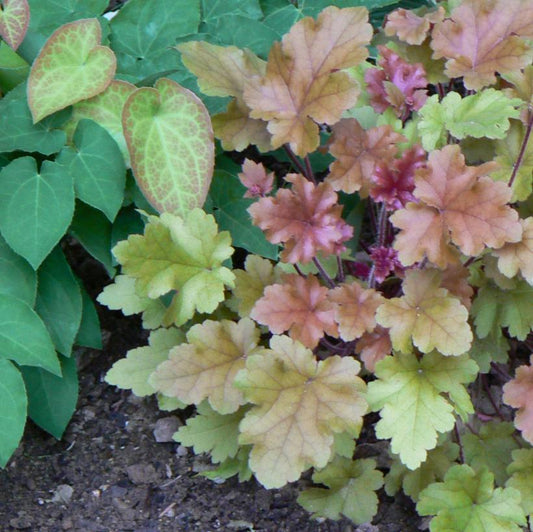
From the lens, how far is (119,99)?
6.04 ft

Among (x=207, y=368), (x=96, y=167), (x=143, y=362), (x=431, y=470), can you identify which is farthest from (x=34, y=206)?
(x=431, y=470)

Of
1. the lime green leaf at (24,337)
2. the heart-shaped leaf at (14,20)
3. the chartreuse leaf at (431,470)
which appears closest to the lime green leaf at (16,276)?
the lime green leaf at (24,337)

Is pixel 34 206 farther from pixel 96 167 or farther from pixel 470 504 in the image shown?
pixel 470 504

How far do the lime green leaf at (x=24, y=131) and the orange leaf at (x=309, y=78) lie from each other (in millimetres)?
440

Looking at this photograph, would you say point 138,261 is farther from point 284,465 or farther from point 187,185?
point 284,465

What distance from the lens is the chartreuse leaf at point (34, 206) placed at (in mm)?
1687

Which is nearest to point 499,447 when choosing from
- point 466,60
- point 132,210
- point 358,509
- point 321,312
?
point 358,509

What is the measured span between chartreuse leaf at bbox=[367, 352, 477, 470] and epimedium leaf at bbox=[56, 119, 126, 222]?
63 cm

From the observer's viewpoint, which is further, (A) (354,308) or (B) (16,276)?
(B) (16,276)

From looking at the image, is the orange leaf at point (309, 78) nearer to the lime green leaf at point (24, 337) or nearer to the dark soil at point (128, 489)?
the lime green leaf at point (24, 337)

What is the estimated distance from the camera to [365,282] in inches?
69.1

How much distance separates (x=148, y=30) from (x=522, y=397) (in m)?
1.20

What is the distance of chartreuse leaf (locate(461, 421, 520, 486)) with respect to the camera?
5.59 ft

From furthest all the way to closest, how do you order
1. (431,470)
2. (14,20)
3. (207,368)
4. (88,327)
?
(88,327), (14,20), (431,470), (207,368)
